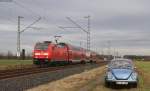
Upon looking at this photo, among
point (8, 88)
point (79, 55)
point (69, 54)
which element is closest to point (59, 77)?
point (8, 88)

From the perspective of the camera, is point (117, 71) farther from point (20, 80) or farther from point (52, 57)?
point (52, 57)

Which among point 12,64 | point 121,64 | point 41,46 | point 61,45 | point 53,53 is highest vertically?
point 61,45

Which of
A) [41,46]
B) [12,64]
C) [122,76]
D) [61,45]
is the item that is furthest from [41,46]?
[122,76]

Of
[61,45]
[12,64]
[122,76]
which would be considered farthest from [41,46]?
[122,76]

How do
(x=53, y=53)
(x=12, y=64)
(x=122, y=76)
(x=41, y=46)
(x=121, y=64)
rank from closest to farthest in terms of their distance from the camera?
1. (x=122, y=76)
2. (x=121, y=64)
3. (x=41, y=46)
4. (x=53, y=53)
5. (x=12, y=64)

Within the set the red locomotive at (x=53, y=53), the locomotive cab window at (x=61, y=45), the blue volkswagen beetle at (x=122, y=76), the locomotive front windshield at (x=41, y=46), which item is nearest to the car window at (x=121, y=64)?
the blue volkswagen beetle at (x=122, y=76)

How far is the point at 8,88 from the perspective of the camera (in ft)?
70.9

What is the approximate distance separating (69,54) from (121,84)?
4183 centimetres

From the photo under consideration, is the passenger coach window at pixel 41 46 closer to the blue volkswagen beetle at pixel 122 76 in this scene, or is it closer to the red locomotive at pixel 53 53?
the red locomotive at pixel 53 53

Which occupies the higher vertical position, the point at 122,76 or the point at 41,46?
the point at 41,46

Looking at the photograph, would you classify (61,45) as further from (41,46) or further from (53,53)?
(41,46)

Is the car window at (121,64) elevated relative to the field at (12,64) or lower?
elevated

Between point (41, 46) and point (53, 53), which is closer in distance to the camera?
point (41, 46)

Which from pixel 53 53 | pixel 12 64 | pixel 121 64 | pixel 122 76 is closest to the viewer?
pixel 122 76
